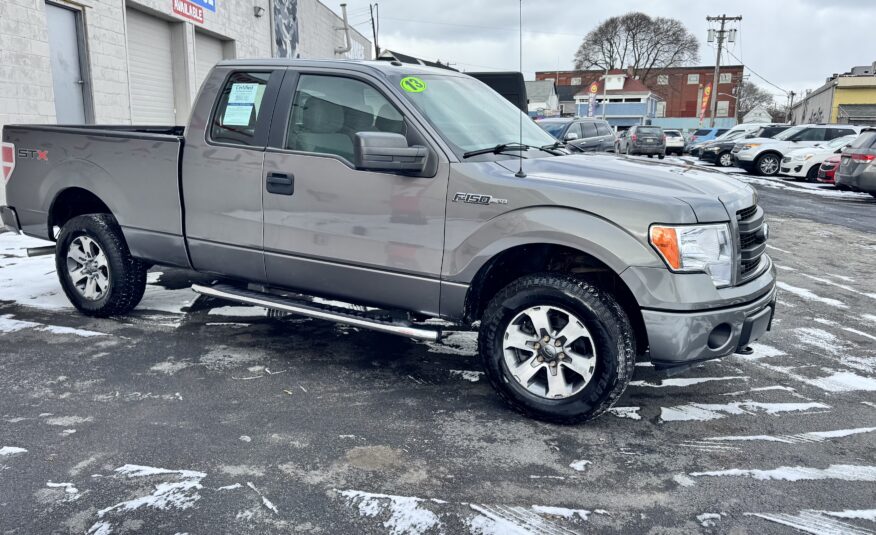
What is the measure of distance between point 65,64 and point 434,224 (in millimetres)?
9307

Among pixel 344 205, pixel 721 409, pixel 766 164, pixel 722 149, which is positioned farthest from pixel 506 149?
pixel 722 149

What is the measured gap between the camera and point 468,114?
14.3 ft

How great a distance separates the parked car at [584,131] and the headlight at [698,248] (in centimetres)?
1331

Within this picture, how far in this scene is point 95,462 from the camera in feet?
10.4

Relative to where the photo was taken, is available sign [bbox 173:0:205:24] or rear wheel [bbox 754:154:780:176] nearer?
available sign [bbox 173:0:205:24]

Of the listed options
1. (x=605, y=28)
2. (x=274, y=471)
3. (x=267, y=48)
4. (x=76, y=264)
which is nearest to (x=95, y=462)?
(x=274, y=471)

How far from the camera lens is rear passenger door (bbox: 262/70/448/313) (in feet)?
12.8

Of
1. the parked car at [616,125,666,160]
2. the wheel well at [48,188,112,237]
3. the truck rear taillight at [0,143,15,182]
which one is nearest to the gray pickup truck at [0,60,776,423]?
the wheel well at [48,188,112,237]

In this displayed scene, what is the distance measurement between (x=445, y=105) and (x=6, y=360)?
11.0 feet

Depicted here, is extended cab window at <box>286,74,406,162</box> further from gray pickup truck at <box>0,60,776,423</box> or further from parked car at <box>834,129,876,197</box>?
parked car at <box>834,129,876,197</box>

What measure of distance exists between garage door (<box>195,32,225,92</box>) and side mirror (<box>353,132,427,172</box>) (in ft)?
41.9

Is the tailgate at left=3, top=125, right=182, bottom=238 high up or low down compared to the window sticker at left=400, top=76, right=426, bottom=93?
down

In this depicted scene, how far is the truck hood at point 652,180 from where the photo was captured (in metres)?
3.46

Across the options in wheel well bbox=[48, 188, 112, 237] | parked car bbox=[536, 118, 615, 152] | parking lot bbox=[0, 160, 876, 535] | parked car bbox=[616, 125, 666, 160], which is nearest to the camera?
parking lot bbox=[0, 160, 876, 535]
